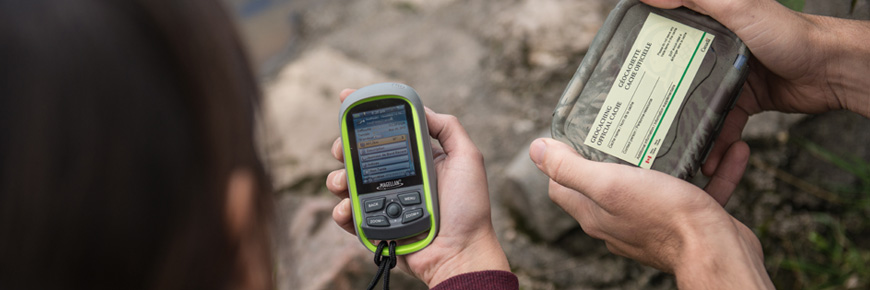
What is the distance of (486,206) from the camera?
1.32 metres

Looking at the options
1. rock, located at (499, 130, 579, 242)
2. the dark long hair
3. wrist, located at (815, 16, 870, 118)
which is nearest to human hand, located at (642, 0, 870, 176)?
wrist, located at (815, 16, 870, 118)

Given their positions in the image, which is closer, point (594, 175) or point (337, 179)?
point (594, 175)

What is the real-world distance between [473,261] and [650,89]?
0.58 m

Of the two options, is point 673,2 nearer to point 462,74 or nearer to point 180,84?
point 180,84

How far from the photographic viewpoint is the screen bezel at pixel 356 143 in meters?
1.33

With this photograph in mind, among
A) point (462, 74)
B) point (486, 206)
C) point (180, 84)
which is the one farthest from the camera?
point (462, 74)

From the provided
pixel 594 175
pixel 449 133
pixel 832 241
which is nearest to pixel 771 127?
pixel 832 241

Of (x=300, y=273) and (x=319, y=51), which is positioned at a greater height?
(x=319, y=51)

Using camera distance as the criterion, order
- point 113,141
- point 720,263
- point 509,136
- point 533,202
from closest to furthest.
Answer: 1. point 113,141
2. point 720,263
3. point 533,202
4. point 509,136

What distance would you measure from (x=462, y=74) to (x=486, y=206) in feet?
4.54

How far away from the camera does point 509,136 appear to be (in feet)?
7.73

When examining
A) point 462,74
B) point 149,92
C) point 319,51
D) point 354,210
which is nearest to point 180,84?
point 149,92

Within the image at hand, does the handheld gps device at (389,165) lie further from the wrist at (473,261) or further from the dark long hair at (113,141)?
the dark long hair at (113,141)

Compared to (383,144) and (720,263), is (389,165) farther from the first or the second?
(720,263)
